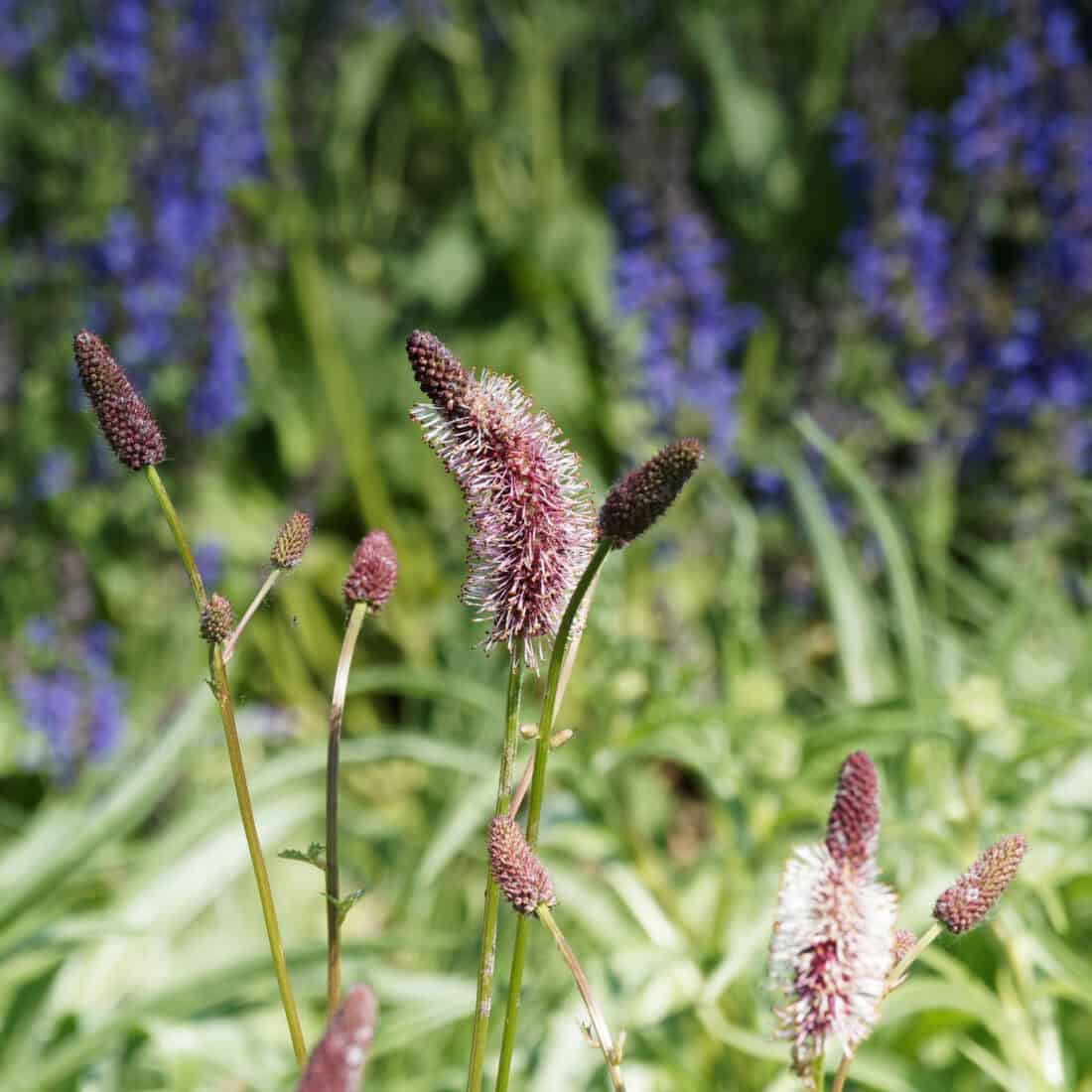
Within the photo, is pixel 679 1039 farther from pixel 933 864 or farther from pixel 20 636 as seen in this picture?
pixel 20 636

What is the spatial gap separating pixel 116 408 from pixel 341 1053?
1.45 feet

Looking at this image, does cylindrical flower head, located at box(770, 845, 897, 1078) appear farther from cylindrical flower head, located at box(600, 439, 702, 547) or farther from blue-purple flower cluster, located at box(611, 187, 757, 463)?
blue-purple flower cluster, located at box(611, 187, 757, 463)

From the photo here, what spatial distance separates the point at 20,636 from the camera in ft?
12.3

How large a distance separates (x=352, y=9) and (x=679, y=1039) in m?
3.46

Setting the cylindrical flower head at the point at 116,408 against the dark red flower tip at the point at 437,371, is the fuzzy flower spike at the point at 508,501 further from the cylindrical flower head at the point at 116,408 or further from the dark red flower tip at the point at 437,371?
the cylindrical flower head at the point at 116,408

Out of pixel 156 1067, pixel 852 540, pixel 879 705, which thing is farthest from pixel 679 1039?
pixel 852 540

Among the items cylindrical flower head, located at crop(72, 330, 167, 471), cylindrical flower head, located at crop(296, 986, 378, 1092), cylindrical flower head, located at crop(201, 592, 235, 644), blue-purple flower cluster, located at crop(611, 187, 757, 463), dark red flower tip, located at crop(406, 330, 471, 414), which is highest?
blue-purple flower cluster, located at crop(611, 187, 757, 463)

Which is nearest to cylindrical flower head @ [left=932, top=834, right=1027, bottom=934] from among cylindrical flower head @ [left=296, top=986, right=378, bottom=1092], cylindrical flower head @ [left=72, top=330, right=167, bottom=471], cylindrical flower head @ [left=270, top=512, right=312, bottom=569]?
cylindrical flower head @ [left=296, top=986, right=378, bottom=1092]

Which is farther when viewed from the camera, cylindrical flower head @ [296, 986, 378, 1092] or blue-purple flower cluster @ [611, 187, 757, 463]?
blue-purple flower cluster @ [611, 187, 757, 463]

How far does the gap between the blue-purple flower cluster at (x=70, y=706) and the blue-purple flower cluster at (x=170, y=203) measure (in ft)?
2.37

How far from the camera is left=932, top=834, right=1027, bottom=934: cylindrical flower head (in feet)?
2.65

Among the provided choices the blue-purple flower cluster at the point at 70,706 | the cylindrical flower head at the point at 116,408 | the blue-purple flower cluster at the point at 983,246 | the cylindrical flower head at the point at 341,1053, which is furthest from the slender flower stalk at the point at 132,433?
the blue-purple flower cluster at the point at 983,246

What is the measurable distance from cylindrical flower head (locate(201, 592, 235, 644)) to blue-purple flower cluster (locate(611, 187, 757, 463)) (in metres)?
2.93

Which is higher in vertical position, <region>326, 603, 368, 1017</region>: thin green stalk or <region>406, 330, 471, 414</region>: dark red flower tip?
<region>406, 330, 471, 414</region>: dark red flower tip
